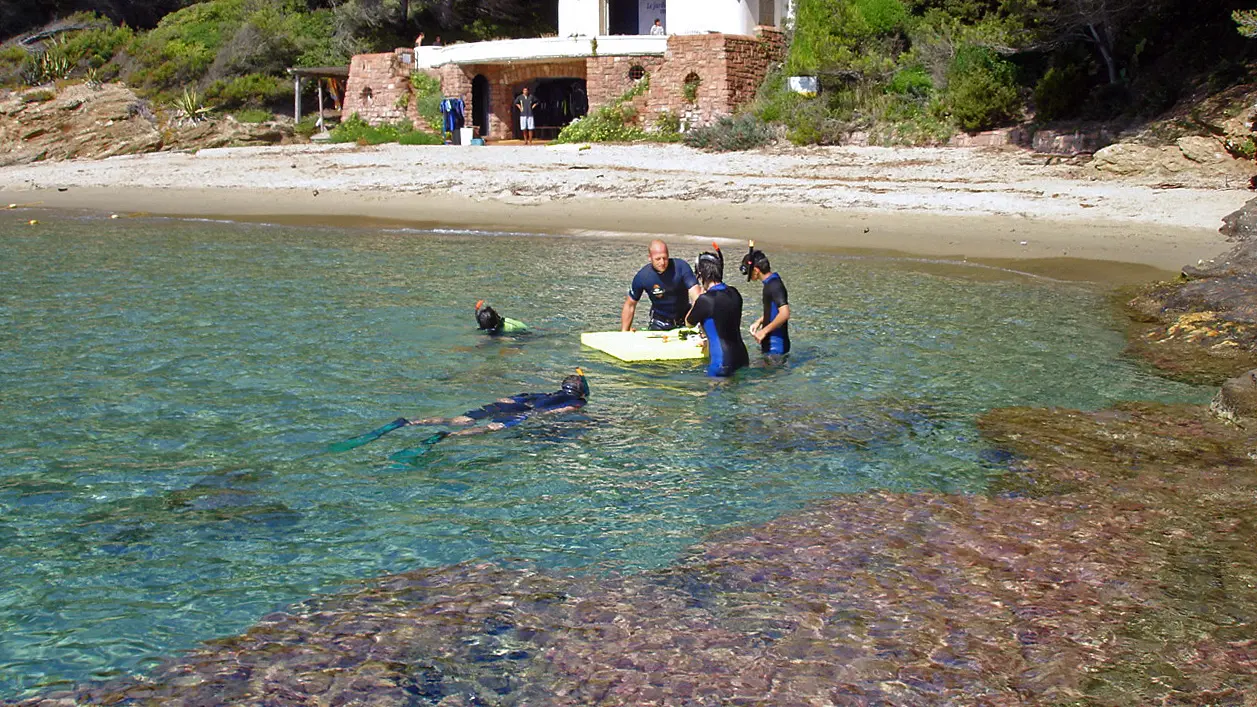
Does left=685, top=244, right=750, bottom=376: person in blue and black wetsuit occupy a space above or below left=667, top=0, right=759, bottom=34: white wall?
below

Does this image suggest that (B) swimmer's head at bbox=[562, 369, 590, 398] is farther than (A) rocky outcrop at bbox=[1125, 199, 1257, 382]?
No

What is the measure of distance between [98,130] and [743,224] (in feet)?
69.5

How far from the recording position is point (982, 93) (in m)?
23.5

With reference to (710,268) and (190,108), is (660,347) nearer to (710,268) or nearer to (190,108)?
(710,268)

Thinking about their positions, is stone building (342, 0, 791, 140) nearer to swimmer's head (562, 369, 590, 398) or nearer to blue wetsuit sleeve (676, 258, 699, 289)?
blue wetsuit sleeve (676, 258, 699, 289)

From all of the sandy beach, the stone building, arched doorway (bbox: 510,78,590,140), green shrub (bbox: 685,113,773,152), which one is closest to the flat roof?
the stone building

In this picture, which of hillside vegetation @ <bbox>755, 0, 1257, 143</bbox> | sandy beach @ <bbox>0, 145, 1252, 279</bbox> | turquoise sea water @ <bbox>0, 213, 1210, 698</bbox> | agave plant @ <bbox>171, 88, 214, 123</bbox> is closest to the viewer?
turquoise sea water @ <bbox>0, 213, 1210, 698</bbox>

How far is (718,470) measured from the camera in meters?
7.45

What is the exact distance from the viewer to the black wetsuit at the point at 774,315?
10227 millimetres

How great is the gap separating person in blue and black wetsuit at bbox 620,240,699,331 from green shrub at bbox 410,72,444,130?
23129mm

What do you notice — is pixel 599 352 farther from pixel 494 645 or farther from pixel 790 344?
pixel 494 645

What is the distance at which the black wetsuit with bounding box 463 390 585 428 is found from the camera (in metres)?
8.32

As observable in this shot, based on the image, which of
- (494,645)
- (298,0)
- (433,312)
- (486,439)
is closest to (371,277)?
(433,312)

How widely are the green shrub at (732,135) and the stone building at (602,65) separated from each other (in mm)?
2668
